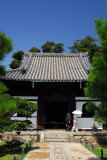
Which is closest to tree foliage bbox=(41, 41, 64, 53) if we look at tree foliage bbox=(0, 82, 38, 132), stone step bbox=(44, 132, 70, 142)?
stone step bbox=(44, 132, 70, 142)

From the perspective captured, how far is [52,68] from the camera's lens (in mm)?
16422

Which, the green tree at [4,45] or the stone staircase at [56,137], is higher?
the green tree at [4,45]

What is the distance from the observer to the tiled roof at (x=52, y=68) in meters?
13.6

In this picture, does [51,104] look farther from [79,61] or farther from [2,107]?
[2,107]

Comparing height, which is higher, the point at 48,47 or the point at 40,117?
the point at 48,47

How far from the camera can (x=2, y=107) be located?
5480 millimetres

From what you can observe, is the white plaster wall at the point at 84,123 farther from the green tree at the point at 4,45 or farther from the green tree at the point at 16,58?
the green tree at the point at 16,58

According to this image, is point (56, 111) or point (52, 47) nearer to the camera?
point (56, 111)

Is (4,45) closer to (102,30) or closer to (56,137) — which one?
(102,30)

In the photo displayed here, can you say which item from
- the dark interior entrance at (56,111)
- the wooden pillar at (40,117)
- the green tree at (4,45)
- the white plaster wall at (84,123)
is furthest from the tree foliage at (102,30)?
the dark interior entrance at (56,111)

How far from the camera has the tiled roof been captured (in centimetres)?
1357

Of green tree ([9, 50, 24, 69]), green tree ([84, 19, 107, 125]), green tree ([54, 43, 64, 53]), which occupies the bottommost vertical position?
green tree ([84, 19, 107, 125])

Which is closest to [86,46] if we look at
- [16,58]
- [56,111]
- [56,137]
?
[16,58]

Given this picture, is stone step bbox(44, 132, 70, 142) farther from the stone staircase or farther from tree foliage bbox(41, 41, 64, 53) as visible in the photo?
tree foliage bbox(41, 41, 64, 53)
